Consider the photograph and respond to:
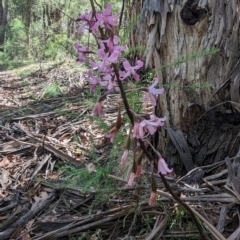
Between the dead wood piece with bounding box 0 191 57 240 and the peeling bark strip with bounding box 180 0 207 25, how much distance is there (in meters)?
1.28

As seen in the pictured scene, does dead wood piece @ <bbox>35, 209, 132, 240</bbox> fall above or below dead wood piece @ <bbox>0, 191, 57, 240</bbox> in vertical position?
above

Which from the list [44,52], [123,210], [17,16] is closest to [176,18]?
[123,210]

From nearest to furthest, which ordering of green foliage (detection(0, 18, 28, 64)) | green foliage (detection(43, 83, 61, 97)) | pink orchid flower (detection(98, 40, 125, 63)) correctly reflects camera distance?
pink orchid flower (detection(98, 40, 125, 63)) → green foliage (detection(43, 83, 61, 97)) → green foliage (detection(0, 18, 28, 64))

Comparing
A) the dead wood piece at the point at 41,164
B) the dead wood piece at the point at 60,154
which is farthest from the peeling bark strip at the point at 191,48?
the dead wood piece at the point at 41,164

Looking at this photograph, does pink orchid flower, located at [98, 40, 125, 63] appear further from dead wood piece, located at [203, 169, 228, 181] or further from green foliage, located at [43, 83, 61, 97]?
green foliage, located at [43, 83, 61, 97]

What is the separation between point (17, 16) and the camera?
1317 centimetres

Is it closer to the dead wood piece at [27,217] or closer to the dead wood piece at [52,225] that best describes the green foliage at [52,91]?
the dead wood piece at [27,217]

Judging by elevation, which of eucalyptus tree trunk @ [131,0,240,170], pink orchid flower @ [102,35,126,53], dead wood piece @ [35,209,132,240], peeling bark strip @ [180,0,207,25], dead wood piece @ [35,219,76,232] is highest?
peeling bark strip @ [180,0,207,25]

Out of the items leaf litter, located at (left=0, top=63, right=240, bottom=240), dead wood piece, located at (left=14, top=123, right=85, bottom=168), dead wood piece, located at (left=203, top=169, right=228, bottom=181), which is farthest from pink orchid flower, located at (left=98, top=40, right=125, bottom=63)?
dead wood piece, located at (left=14, top=123, right=85, bottom=168)

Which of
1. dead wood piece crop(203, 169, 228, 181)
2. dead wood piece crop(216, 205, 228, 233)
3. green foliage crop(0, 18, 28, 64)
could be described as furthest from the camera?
green foliage crop(0, 18, 28, 64)

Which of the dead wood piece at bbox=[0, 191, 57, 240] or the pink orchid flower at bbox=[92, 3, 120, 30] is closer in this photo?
the pink orchid flower at bbox=[92, 3, 120, 30]

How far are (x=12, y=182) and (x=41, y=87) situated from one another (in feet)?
9.64

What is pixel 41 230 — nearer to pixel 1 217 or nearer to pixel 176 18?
pixel 1 217

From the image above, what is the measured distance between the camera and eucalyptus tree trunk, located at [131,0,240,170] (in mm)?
2234
